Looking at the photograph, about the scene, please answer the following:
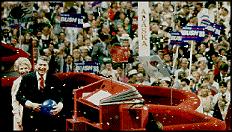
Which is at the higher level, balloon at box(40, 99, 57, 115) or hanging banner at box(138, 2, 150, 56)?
hanging banner at box(138, 2, 150, 56)

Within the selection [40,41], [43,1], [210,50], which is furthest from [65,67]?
[43,1]

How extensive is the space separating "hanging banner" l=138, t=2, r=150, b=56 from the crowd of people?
0.26 m

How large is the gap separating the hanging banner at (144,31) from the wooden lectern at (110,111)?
1.66 meters

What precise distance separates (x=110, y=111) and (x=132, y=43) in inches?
230

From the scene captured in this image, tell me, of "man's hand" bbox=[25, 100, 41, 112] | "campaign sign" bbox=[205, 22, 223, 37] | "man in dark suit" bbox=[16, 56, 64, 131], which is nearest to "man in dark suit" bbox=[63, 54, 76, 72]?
"campaign sign" bbox=[205, 22, 223, 37]

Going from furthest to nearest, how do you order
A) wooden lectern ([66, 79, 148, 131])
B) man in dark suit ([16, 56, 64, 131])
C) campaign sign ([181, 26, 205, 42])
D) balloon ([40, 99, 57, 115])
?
campaign sign ([181, 26, 205, 42])
man in dark suit ([16, 56, 64, 131])
balloon ([40, 99, 57, 115])
wooden lectern ([66, 79, 148, 131])

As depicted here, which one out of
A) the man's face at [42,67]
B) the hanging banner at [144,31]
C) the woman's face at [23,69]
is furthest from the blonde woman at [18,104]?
the hanging banner at [144,31]

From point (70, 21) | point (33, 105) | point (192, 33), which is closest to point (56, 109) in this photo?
point (33, 105)

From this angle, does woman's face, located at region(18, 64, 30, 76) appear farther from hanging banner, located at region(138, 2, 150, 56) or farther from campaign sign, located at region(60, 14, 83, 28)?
campaign sign, located at region(60, 14, 83, 28)

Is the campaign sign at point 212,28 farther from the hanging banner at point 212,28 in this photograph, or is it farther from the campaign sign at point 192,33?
the campaign sign at point 192,33

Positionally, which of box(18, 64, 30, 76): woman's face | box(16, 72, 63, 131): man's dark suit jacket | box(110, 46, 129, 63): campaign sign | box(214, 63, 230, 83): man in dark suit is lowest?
box(214, 63, 230, 83): man in dark suit

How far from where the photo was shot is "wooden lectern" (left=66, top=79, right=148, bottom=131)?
5363 millimetres

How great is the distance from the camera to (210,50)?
36.1 feet

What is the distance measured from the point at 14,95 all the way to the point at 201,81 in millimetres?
4231
